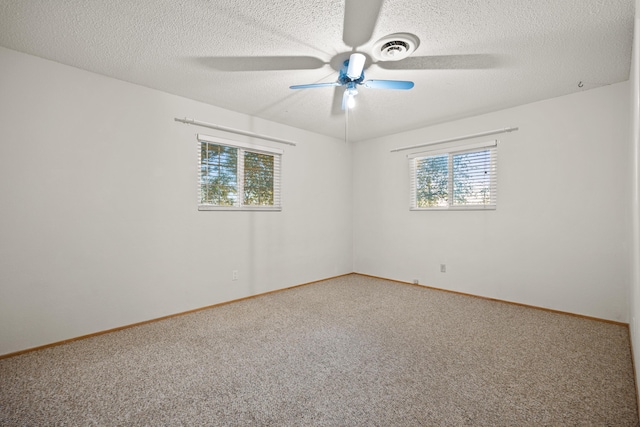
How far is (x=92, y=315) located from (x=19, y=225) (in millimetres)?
973

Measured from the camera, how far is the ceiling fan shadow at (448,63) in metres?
2.48

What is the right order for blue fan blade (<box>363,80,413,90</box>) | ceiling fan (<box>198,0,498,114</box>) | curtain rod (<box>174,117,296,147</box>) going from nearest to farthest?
1. ceiling fan (<box>198,0,498,114</box>)
2. blue fan blade (<box>363,80,413,90</box>)
3. curtain rod (<box>174,117,296,147</box>)

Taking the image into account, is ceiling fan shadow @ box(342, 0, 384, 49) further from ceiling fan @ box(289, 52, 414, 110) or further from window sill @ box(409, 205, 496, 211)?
window sill @ box(409, 205, 496, 211)

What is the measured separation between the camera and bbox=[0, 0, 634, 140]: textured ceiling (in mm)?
1907

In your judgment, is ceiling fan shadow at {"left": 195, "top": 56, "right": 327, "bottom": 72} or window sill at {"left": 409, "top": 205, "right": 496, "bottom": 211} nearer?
ceiling fan shadow at {"left": 195, "top": 56, "right": 327, "bottom": 72}

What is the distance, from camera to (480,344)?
2467 mm

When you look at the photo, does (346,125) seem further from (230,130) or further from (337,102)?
(230,130)

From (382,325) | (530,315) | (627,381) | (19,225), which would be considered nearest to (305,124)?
(382,325)

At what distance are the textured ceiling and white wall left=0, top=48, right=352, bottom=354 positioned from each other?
312mm

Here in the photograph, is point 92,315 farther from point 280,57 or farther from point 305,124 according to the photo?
point 305,124

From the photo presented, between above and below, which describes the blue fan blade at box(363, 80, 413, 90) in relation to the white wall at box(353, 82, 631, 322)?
above

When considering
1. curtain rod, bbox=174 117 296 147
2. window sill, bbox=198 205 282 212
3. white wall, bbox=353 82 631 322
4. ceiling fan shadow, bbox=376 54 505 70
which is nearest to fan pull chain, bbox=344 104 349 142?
curtain rod, bbox=174 117 296 147

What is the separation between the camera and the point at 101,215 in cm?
277

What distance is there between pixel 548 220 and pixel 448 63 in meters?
2.20
